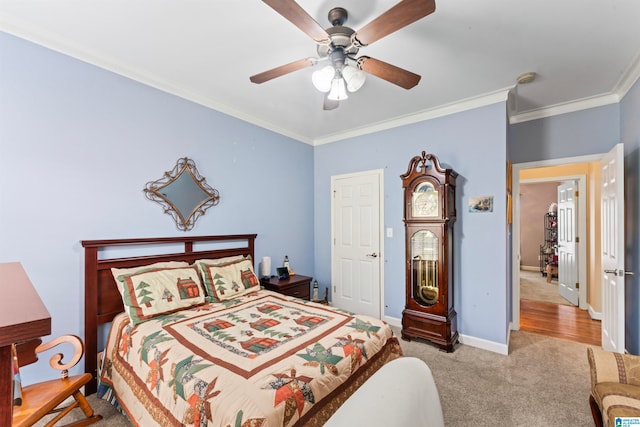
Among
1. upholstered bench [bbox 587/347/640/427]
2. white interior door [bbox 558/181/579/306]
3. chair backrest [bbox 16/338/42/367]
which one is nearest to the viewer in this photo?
chair backrest [bbox 16/338/42/367]

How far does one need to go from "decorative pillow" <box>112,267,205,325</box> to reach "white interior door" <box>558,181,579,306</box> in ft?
18.5

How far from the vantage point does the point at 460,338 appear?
10.3ft

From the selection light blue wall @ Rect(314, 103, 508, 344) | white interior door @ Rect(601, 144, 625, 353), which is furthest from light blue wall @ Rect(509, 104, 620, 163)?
light blue wall @ Rect(314, 103, 508, 344)

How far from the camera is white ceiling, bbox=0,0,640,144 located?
71.1 inches

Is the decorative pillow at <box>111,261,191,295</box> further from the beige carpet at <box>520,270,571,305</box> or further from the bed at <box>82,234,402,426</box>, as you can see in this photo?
the beige carpet at <box>520,270,571,305</box>

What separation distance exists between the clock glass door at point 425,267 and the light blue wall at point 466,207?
0.33 metres

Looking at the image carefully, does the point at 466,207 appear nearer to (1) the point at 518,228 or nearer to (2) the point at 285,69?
(1) the point at 518,228

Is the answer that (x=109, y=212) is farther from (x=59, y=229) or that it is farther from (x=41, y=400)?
(x=41, y=400)

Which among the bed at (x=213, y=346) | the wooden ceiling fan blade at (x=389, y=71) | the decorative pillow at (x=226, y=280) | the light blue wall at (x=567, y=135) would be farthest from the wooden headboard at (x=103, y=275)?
the light blue wall at (x=567, y=135)

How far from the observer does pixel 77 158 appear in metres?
2.24

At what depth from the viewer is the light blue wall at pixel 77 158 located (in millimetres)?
1991

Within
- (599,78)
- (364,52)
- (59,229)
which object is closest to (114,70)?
(59,229)

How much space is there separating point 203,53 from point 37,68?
119 centimetres

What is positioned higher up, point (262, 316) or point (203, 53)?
point (203, 53)
